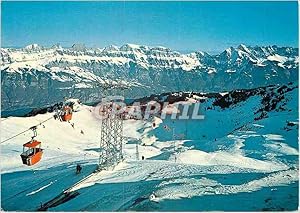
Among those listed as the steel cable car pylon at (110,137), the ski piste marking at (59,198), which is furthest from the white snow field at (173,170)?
the steel cable car pylon at (110,137)

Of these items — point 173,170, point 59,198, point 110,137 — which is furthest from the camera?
point 110,137

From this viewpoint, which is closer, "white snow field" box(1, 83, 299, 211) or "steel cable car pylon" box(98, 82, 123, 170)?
"white snow field" box(1, 83, 299, 211)

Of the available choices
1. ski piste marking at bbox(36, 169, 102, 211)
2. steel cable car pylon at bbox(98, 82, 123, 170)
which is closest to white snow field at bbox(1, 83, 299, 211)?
ski piste marking at bbox(36, 169, 102, 211)

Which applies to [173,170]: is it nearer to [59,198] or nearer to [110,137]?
[110,137]

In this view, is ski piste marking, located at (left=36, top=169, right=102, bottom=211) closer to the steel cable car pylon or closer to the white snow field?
the white snow field

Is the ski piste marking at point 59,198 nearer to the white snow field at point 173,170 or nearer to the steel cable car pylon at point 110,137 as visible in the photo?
the white snow field at point 173,170

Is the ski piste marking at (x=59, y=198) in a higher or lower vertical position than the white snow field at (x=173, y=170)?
lower

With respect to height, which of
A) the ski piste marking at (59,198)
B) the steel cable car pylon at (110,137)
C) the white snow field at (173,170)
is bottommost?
the ski piste marking at (59,198)

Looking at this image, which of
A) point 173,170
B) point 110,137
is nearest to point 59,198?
point 110,137

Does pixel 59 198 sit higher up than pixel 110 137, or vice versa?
pixel 110 137
